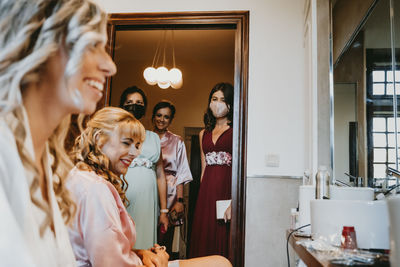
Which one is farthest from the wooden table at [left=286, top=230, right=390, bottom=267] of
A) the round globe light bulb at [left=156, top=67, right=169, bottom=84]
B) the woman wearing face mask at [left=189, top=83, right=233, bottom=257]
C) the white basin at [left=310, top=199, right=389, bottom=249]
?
the round globe light bulb at [left=156, top=67, right=169, bottom=84]

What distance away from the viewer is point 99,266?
136 cm

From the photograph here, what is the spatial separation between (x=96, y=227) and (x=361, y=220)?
0.91m

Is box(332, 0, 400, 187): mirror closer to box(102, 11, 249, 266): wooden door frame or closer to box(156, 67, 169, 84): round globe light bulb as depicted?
box(102, 11, 249, 266): wooden door frame

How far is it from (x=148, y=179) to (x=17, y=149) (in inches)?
113

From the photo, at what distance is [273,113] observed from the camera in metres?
2.85

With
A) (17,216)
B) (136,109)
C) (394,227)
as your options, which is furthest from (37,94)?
(136,109)

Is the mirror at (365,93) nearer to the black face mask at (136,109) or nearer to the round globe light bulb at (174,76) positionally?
the black face mask at (136,109)

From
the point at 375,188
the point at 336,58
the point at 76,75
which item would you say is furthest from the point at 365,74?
the point at 76,75

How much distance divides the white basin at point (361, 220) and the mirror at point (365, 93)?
0.29 metres

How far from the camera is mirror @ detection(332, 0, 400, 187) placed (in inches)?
54.9

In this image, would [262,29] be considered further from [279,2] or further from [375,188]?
[375,188]

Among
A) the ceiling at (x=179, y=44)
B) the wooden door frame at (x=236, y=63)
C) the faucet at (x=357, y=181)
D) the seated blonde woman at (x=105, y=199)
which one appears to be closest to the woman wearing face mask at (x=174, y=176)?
the wooden door frame at (x=236, y=63)

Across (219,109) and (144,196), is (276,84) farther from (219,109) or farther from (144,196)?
(144,196)

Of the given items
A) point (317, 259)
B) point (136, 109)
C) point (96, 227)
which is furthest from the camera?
point (136, 109)
